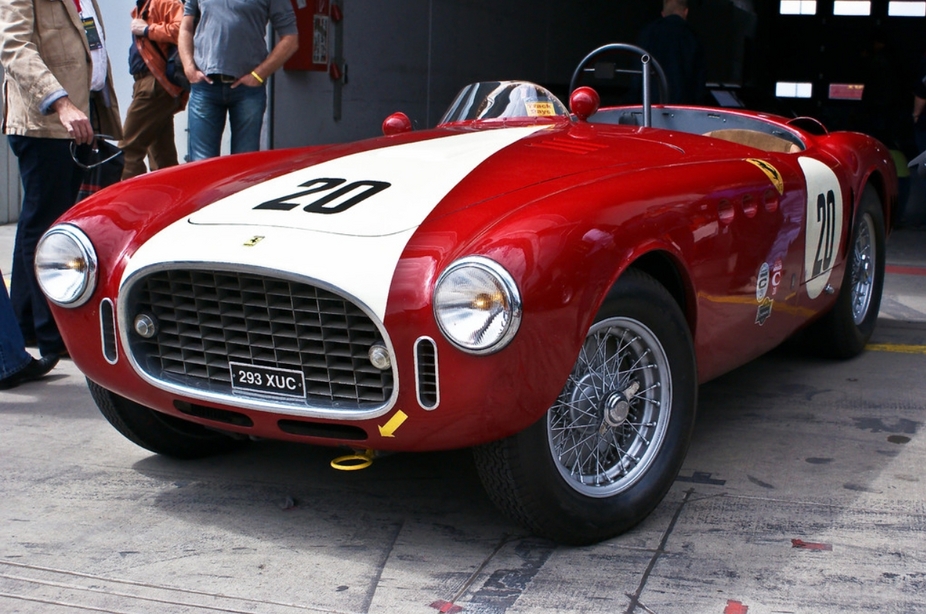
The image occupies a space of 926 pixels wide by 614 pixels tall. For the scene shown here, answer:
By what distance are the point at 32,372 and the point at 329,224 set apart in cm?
232

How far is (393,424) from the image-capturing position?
2.60 metres

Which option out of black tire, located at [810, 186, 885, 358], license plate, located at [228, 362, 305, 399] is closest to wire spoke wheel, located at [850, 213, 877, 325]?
black tire, located at [810, 186, 885, 358]

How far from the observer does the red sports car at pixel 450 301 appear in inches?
100

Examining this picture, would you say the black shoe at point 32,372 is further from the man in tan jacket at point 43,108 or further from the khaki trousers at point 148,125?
the khaki trousers at point 148,125

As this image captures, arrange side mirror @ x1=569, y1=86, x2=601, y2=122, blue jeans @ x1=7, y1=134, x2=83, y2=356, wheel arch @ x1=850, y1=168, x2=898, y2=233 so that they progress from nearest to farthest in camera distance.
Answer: side mirror @ x1=569, y1=86, x2=601, y2=122 → wheel arch @ x1=850, y1=168, x2=898, y2=233 → blue jeans @ x1=7, y1=134, x2=83, y2=356

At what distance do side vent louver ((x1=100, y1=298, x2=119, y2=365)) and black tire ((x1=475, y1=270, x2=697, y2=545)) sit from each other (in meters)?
1.02

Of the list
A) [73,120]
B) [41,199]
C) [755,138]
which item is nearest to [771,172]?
[755,138]

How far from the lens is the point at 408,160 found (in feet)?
11.0

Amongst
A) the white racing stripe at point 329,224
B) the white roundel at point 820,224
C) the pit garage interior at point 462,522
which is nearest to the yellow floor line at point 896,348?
the pit garage interior at point 462,522

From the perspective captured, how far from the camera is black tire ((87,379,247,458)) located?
3.34 metres

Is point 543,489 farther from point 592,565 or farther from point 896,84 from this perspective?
point 896,84

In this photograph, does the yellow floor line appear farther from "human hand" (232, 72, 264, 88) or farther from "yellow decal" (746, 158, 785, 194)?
"human hand" (232, 72, 264, 88)

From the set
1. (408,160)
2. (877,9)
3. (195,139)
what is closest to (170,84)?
(195,139)

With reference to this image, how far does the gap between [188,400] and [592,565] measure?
110cm
